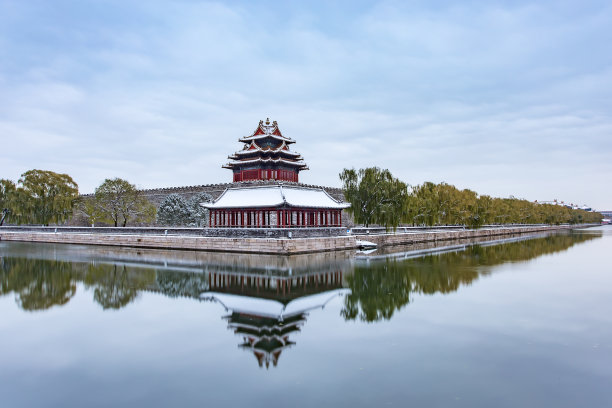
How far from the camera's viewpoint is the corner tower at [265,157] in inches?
1811

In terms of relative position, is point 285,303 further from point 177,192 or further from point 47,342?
point 177,192

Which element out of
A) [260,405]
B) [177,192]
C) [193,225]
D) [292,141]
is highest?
[292,141]

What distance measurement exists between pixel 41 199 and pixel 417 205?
4294cm

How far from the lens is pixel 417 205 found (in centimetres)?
4734

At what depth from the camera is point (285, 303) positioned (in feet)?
48.0

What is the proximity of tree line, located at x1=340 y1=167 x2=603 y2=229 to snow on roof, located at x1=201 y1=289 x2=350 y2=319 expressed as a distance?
22.6m

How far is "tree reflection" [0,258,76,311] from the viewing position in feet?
50.1

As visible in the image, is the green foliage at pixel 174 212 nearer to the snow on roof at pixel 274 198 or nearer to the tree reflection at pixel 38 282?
the snow on roof at pixel 274 198

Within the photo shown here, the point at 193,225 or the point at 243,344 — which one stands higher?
the point at 193,225

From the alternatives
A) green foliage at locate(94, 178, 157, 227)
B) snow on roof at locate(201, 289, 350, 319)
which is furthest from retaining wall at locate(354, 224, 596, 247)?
green foliage at locate(94, 178, 157, 227)

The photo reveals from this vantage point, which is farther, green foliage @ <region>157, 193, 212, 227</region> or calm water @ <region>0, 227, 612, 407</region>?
green foliage @ <region>157, 193, 212, 227</region>

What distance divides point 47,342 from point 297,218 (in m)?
25.3

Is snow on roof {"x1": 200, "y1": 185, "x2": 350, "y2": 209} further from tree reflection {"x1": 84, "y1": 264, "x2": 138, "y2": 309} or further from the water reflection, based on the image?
tree reflection {"x1": 84, "y1": 264, "x2": 138, "y2": 309}

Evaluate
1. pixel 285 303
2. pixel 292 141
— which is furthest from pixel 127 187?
pixel 285 303
